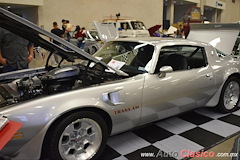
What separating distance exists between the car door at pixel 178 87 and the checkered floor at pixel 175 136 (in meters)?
0.24

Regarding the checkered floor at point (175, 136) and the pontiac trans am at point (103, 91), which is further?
the checkered floor at point (175, 136)

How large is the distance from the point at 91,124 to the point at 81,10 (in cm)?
1302

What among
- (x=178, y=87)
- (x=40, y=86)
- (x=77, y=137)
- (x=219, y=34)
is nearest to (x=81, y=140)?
(x=77, y=137)

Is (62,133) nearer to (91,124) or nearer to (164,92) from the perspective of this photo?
(91,124)

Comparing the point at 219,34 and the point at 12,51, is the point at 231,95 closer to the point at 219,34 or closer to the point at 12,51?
the point at 219,34

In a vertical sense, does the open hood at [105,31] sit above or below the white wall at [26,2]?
below

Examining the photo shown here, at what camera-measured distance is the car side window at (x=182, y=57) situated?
266 cm

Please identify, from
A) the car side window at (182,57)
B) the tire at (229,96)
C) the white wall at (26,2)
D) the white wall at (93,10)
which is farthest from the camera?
the white wall at (93,10)

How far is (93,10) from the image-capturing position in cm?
1462

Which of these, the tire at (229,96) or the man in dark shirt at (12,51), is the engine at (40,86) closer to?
the man in dark shirt at (12,51)

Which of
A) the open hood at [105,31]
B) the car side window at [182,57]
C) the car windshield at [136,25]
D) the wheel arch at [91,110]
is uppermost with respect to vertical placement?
the car windshield at [136,25]

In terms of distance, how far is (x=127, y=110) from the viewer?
2.14 meters

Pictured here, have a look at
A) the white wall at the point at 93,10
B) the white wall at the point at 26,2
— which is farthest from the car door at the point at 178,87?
the white wall at the point at 93,10

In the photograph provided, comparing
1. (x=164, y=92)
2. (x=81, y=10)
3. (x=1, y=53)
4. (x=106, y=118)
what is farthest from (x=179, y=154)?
(x=81, y=10)
